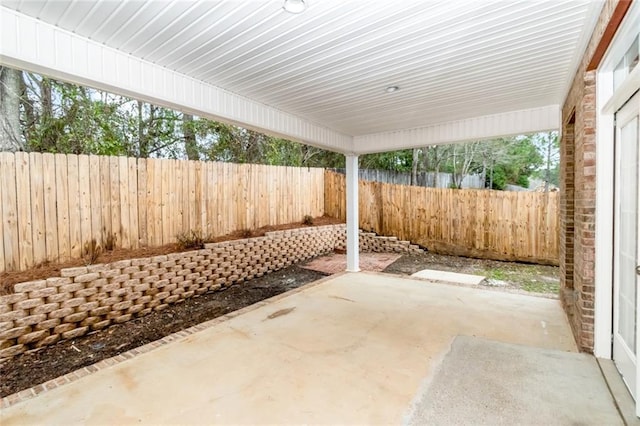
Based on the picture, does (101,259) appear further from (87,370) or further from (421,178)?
(421,178)

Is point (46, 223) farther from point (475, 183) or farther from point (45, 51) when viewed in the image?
point (475, 183)

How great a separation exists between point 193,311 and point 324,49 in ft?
13.5

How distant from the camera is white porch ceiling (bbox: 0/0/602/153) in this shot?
2.26 meters

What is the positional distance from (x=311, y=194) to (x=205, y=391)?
743 centimetres

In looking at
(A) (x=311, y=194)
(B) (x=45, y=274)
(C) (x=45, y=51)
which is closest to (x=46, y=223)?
(B) (x=45, y=274)

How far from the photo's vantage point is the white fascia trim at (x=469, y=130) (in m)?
4.67

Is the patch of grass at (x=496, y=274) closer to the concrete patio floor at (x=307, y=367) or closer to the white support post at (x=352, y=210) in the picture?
the concrete patio floor at (x=307, y=367)

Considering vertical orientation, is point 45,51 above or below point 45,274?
above

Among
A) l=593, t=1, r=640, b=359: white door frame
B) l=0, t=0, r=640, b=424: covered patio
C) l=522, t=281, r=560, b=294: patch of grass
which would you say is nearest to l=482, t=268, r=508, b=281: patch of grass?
l=522, t=281, r=560, b=294: patch of grass

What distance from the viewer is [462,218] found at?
27.6ft

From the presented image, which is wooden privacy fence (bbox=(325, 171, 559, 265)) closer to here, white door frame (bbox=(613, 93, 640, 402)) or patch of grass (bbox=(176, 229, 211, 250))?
patch of grass (bbox=(176, 229, 211, 250))

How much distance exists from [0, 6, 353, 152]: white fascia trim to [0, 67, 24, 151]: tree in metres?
3.76

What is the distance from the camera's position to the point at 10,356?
3.46m

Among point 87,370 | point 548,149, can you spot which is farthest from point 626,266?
point 548,149
